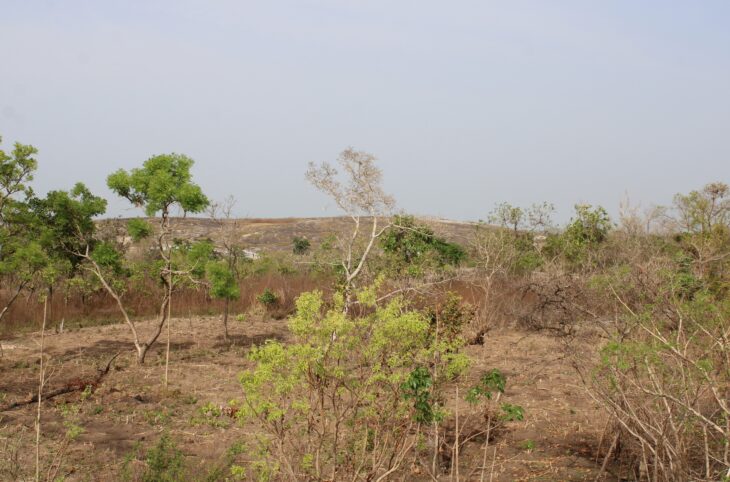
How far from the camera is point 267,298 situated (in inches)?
746

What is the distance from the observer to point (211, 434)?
866 cm

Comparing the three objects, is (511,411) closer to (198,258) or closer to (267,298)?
(198,258)

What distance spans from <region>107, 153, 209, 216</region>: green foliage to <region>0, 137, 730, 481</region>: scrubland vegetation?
4cm

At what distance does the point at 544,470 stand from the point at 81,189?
32.8 ft

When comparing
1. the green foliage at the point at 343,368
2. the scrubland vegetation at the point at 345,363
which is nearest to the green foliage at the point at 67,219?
the scrubland vegetation at the point at 345,363

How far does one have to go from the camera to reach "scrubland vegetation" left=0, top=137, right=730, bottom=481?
5207mm

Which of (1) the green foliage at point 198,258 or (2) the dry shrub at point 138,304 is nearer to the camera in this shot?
(1) the green foliage at point 198,258

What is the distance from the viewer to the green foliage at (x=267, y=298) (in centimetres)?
1892

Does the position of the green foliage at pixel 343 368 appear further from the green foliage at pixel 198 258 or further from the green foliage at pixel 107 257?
the green foliage at pixel 107 257

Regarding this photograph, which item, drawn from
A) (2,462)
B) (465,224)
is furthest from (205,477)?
(465,224)

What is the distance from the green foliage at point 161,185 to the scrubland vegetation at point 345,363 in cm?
4

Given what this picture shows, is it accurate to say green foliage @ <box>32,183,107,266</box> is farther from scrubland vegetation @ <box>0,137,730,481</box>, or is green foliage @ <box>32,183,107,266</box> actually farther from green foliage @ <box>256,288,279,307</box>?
green foliage @ <box>256,288,279,307</box>

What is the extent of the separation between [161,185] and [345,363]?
8068mm

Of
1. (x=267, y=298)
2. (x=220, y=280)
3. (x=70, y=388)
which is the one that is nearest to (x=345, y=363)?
(x=70, y=388)
